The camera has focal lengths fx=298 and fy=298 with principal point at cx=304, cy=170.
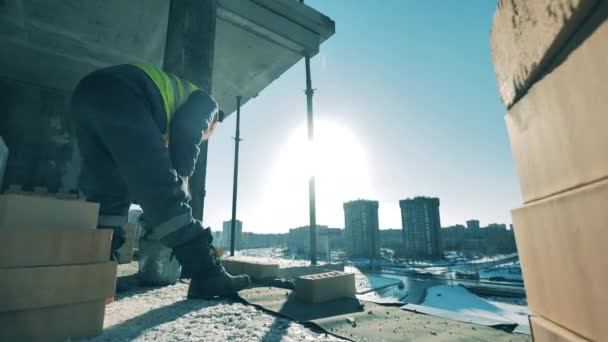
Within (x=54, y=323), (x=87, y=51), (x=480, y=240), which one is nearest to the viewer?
(x=54, y=323)

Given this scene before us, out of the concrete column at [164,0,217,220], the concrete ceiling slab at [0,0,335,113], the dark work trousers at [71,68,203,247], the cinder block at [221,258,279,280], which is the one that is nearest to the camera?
the dark work trousers at [71,68,203,247]

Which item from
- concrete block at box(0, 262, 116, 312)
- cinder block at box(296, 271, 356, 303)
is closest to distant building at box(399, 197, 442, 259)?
cinder block at box(296, 271, 356, 303)

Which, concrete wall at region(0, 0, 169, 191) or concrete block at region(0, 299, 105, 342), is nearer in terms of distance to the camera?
concrete block at region(0, 299, 105, 342)

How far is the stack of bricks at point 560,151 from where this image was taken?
410mm

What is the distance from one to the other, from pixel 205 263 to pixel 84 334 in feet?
2.04

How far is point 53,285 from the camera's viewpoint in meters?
1.12

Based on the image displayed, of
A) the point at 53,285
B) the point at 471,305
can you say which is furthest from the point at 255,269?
the point at 471,305

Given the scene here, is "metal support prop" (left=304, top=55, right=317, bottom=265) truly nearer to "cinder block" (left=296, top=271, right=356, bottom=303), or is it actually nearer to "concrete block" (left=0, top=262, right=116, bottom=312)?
"cinder block" (left=296, top=271, right=356, bottom=303)

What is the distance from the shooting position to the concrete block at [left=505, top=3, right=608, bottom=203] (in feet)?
1.32

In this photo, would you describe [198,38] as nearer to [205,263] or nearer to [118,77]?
[118,77]

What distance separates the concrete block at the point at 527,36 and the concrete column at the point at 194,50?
10.0 ft

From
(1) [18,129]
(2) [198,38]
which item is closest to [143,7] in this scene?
(2) [198,38]

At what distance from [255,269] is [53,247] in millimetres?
1784

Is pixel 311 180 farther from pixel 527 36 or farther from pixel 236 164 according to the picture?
pixel 527 36
